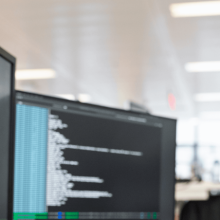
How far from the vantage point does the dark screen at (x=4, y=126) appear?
702mm

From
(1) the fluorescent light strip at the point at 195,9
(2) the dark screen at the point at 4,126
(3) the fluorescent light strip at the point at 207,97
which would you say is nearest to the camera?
(2) the dark screen at the point at 4,126

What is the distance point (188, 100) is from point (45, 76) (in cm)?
357

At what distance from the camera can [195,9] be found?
384 cm

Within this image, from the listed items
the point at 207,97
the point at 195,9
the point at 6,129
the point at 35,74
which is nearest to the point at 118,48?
the point at 195,9

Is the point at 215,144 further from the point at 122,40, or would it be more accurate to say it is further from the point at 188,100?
the point at 122,40

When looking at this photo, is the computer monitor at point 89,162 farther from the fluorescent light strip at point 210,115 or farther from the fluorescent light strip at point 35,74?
the fluorescent light strip at point 210,115

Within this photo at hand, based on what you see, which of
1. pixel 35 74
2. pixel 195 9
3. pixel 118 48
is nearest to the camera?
pixel 195 9

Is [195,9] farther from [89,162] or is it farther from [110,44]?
[89,162]

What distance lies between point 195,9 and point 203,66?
8.07 ft

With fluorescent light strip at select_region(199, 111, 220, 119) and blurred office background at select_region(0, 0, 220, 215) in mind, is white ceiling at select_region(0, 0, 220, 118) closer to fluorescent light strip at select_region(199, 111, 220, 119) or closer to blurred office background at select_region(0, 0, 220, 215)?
blurred office background at select_region(0, 0, 220, 215)

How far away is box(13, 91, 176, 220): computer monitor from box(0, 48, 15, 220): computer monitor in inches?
5.8

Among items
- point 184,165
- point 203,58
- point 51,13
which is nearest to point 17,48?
point 51,13

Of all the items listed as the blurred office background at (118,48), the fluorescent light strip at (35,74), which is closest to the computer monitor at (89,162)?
the blurred office background at (118,48)

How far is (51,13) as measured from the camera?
4062mm
